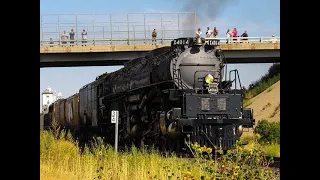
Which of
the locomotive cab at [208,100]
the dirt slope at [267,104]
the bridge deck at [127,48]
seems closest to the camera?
the locomotive cab at [208,100]

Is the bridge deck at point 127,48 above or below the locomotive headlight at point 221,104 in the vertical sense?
above

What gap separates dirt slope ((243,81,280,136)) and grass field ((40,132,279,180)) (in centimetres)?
3552

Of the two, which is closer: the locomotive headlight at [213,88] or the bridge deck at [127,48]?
the locomotive headlight at [213,88]

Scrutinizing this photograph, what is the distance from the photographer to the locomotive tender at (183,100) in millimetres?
14344

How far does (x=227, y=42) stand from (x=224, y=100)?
25570 mm

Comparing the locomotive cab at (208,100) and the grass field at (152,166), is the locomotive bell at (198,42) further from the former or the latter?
the grass field at (152,166)

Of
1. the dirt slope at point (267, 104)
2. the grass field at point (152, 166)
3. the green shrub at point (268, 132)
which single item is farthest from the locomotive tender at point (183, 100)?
the dirt slope at point (267, 104)

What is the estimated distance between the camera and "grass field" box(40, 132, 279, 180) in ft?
21.9

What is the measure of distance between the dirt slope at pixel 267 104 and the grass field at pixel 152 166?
35.5m

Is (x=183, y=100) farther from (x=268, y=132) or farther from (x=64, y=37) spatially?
(x=64, y=37)

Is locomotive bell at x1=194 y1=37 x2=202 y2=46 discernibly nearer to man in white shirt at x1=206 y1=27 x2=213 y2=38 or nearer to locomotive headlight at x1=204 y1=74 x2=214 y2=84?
locomotive headlight at x1=204 y1=74 x2=214 y2=84

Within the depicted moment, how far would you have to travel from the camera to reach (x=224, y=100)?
1497cm
